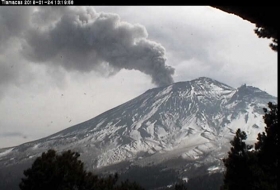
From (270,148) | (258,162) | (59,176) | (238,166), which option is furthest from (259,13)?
(59,176)

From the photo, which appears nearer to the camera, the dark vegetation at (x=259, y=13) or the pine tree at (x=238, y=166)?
the dark vegetation at (x=259, y=13)

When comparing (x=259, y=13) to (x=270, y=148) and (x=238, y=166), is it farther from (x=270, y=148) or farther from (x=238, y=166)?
(x=238, y=166)

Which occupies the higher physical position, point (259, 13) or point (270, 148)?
point (259, 13)

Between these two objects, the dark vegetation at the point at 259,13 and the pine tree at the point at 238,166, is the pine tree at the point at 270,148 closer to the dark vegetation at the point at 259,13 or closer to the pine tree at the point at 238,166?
the pine tree at the point at 238,166

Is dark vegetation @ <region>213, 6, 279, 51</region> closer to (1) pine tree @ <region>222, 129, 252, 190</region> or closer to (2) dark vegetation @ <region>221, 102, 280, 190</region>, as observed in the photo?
(2) dark vegetation @ <region>221, 102, 280, 190</region>

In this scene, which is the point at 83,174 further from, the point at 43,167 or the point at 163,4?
the point at 163,4

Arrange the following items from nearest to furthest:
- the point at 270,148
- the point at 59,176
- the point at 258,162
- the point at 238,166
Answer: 1. the point at 270,148
2. the point at 258,162
3. the point at 238,166
4. the point at 59,176

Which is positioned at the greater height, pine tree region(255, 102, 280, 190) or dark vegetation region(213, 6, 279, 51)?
dark vegetation region(213, 6, 279, 51)

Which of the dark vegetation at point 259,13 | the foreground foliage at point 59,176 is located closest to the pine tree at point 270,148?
the foreground foliage at point 59,176

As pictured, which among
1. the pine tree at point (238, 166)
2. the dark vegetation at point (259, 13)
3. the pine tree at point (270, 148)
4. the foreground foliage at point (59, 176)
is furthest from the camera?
the foreground foliage at point (59, 176)

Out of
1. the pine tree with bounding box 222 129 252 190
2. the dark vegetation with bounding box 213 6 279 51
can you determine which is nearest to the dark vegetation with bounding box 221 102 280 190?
the pine tree with bounding box 222 129 252 190

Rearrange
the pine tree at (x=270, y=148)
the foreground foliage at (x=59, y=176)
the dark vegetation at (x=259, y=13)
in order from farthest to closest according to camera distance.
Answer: the foreground foliage at (x=59, y=176), the pine tree at (x=270, y=148), the dark vegetation at (x=259, y=13)

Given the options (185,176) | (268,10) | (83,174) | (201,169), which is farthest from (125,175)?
(268,10)
